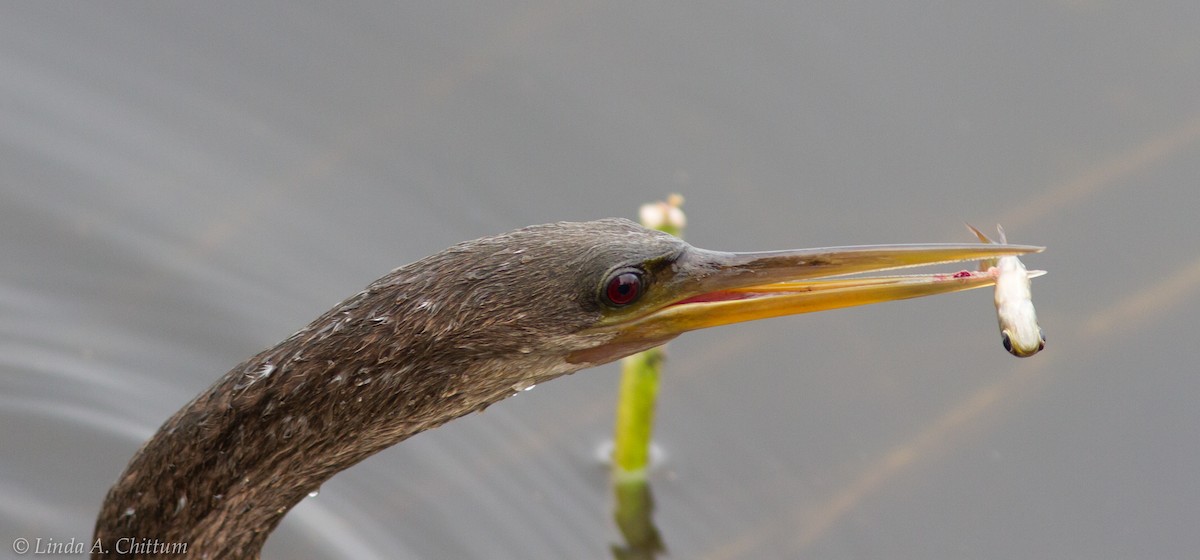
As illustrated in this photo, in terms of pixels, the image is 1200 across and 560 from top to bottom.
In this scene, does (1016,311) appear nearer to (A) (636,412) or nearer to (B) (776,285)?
(B) (776,285)

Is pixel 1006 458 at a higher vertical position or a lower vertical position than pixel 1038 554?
higher

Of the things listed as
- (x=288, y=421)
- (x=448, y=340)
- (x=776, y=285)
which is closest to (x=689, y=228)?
(x=776, y=285)

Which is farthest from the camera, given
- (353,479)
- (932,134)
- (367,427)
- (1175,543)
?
(932,134)

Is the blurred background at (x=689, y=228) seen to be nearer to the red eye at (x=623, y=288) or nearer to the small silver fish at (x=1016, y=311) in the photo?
the small silver fish at (x=1016, y=311)

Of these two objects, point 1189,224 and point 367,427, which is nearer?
point 367,427

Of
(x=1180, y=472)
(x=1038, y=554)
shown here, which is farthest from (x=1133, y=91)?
(x=1038, y=554)

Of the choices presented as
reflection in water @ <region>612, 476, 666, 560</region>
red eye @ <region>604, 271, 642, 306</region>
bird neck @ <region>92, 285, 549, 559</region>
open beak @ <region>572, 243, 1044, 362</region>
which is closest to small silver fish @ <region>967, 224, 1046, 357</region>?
open beak @ <region>572, 243, 1044, 362</region>

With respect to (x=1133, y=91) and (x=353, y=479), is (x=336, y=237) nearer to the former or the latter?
(x=353, y=479)
